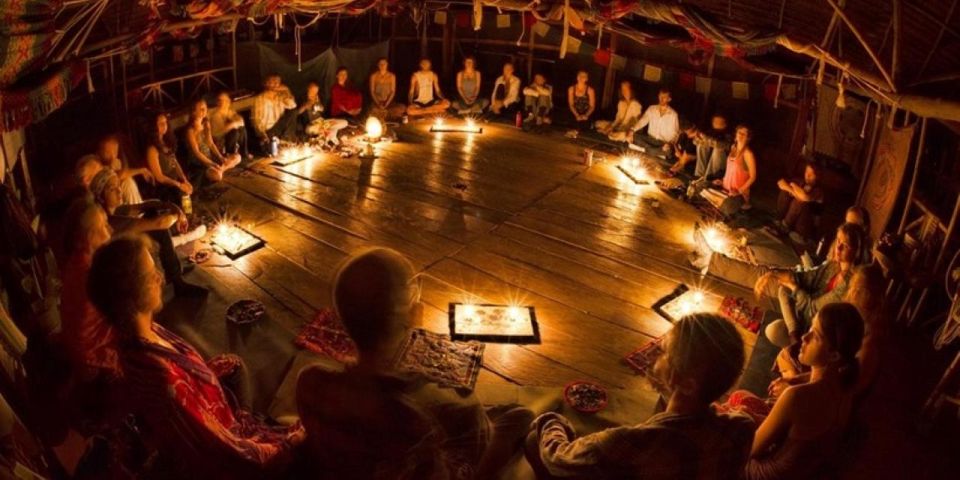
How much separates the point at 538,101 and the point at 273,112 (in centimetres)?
487

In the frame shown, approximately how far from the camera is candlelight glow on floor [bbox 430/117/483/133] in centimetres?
1138

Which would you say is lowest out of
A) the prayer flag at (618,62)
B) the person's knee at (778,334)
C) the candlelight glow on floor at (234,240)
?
the candlelight glow on floor at (234,240)

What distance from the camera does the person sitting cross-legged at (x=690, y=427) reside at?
263cm

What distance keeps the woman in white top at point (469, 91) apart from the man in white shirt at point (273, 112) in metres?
3.38

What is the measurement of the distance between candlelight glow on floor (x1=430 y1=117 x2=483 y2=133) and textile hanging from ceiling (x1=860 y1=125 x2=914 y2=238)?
6459 mm

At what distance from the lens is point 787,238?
7914mm

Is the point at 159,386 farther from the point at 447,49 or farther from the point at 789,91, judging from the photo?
the point at 447,49

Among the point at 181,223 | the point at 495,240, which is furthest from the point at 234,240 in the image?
the point at 495,240

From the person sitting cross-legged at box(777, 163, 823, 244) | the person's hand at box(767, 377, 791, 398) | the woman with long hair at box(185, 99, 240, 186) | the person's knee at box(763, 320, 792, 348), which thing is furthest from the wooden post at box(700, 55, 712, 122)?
the woman with long hair at box(185, 99, 240, 186)

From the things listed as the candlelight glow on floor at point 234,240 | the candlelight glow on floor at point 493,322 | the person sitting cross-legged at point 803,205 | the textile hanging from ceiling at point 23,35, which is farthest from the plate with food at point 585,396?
the textile hanging from ceiling at point 23,35

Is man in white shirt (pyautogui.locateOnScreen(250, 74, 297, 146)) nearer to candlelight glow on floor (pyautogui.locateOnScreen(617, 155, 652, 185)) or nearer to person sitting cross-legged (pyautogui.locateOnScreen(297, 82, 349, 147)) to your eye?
person sitting cross-legged (pyautogui.locateOnScreen(297, 82, 349, 147))

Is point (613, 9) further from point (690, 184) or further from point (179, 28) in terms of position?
point (179, 28)

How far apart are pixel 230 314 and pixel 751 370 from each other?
4.67m

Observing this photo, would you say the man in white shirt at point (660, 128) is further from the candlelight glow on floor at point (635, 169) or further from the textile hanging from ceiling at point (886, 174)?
the textile hanging from ceiling at point (886, 174)
